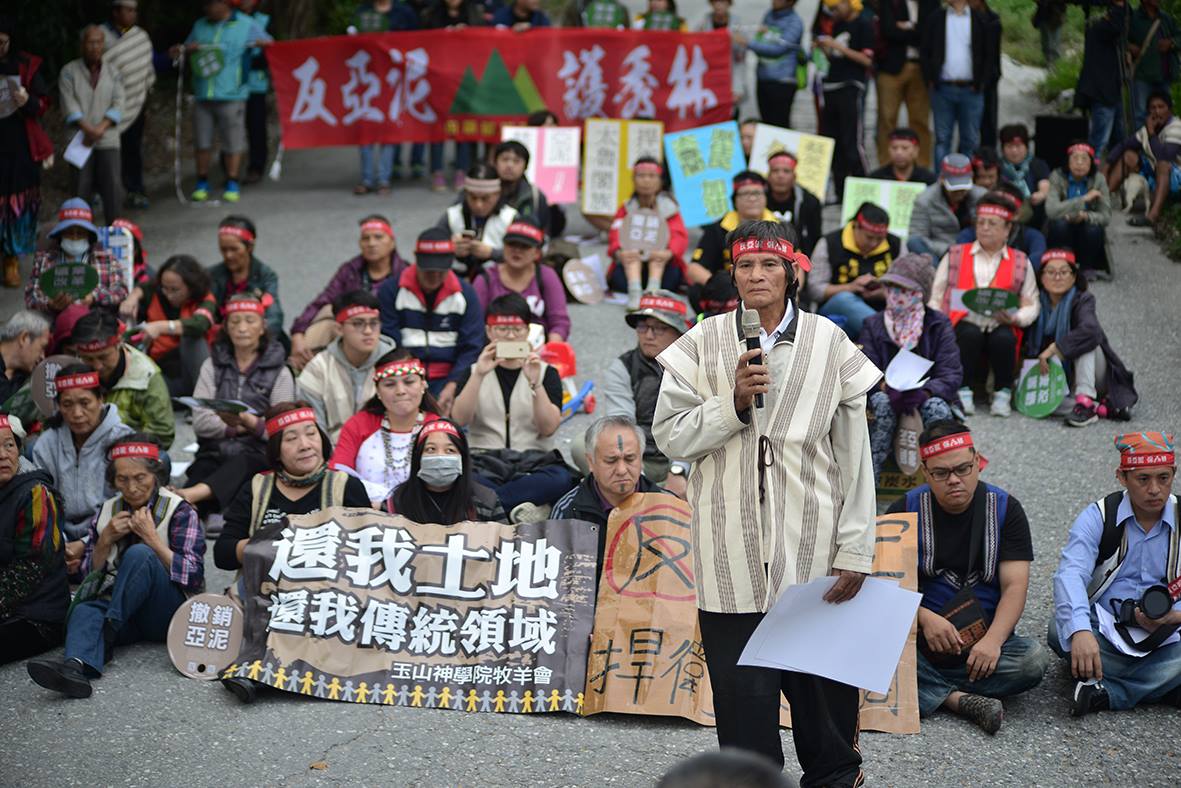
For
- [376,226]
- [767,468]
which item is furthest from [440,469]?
[376,226]

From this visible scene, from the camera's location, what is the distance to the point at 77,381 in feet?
23.3

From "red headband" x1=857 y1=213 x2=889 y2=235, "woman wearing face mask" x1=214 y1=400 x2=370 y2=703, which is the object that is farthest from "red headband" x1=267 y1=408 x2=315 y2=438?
"red headband" x1=857 y1=213 x2=889 y2=235

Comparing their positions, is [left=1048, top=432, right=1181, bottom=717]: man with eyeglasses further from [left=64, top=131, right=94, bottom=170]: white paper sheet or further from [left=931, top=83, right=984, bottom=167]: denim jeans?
[left=64, top=131, right=94, bottom=170]: white paper sheet

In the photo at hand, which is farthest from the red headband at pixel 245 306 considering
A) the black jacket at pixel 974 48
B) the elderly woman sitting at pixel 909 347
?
the black jacket at pixel 974 48

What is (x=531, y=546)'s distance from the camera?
20.1 ft

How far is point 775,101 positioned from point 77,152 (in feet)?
21.7

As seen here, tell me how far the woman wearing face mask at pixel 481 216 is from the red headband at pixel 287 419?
356cm

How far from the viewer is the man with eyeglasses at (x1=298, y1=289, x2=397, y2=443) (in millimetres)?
7918

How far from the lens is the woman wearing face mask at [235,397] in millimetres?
7627

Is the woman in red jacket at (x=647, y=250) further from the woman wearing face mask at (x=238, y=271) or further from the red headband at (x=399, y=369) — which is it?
the red headband at (x=399, y=369)

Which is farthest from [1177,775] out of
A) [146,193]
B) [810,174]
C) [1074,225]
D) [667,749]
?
[146,193]

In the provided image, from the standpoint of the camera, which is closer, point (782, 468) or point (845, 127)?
point (782, 468)

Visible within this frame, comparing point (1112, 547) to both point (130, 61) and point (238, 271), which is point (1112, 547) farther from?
point (130, 61)

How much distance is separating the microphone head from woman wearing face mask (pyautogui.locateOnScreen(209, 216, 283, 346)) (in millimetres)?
6189
